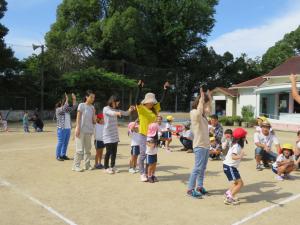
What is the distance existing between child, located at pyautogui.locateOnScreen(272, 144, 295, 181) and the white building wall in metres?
25.8

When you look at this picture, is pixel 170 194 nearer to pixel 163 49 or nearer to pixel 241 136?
pixel 241 136

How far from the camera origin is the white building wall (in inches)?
1368

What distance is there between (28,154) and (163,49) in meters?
38.5

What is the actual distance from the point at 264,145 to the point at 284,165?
132 cm

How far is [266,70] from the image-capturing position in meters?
51.5

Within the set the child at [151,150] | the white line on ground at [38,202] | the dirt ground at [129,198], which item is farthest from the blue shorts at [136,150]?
the white line on ground at [38,202]

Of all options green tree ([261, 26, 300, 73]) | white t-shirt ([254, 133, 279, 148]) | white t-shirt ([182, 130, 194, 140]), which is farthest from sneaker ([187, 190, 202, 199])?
green tree ([261, 26, 300, 73])

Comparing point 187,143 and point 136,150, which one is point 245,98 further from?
point 136,150

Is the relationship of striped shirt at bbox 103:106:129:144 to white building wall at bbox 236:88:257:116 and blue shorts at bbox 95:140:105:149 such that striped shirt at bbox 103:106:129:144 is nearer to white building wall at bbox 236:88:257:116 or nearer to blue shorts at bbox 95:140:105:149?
blue shorts at bbox 95:140:105:149

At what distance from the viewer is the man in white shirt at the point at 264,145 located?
A: 32.4ft

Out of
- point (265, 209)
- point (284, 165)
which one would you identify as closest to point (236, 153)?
point (265, 209)

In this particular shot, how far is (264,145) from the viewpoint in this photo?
9852mm

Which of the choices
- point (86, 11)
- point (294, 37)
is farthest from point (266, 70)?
point (86, 11)

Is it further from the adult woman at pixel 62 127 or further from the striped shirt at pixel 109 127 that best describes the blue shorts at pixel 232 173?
the adult woman at pixel 62 127
